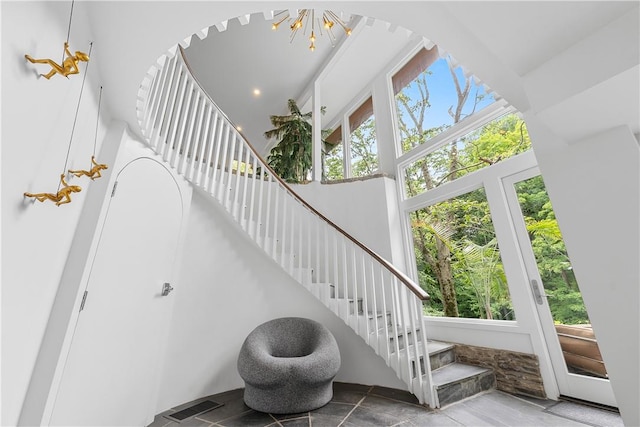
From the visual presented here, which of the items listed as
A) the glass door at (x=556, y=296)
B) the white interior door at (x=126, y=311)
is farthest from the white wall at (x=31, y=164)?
the glass door at (x=556, y=296)

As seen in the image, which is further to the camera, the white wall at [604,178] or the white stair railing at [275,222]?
the white stair railing at [275,222]

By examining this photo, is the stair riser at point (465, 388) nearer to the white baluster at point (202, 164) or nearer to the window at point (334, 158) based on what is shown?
the white baluster at point (202, 164)

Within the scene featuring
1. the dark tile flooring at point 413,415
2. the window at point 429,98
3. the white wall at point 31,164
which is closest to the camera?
the white wall at point 31,164

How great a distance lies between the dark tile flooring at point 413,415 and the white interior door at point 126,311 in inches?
23.1

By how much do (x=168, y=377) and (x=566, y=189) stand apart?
346cm

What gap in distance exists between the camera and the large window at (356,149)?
15.9 feet

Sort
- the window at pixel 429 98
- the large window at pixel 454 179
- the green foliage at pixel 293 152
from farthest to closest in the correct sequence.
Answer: the green foliage at pixel 293 152 → the window at pixel 429 98 → the large window at pixel 454 179

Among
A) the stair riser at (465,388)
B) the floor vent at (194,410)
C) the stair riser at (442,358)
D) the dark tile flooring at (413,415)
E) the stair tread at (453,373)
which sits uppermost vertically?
the stair riser at (442,358)

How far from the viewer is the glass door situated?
2230mm

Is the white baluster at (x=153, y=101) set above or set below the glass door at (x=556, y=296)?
above

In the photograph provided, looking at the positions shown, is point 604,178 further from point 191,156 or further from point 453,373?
point 191,156

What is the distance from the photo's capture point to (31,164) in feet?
3.50

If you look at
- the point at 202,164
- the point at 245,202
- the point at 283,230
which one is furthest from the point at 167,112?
the point at 283,230

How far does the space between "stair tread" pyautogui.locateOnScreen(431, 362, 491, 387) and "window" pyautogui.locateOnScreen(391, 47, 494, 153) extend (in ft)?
9.67
